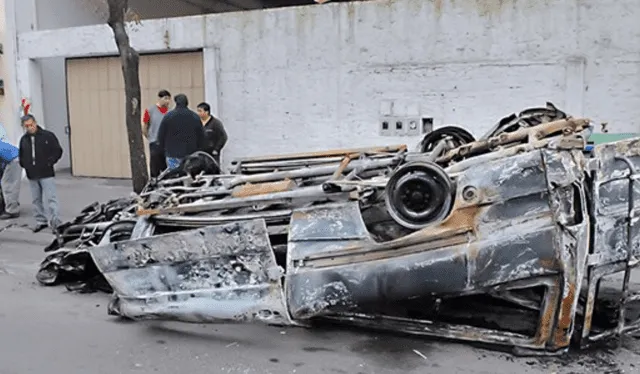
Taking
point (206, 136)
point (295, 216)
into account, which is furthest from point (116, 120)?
point (295, 216)

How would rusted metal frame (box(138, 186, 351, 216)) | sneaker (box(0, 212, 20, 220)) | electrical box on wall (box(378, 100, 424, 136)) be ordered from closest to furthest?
1. rusted metal frame (box(138, 186, 351, 216))
2. sneaker (box(0, 212, 20, 220))
3. electrical box on wall (box(378, 100, 424, 136))

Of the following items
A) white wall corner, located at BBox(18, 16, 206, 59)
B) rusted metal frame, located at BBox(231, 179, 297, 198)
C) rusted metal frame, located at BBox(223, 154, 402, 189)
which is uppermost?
white wall corner, located at BBox(18, 16, 206, 59)

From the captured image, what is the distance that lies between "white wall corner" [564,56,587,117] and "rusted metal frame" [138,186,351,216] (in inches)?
245

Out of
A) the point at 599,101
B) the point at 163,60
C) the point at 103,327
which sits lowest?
the point at 103,327

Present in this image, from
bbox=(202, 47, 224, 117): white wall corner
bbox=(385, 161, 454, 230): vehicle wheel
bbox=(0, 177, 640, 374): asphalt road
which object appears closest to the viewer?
bbox=(385, 161, 454, 230): vehicle wheel

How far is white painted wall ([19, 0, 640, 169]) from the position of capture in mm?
9125

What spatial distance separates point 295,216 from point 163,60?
30.0 ft

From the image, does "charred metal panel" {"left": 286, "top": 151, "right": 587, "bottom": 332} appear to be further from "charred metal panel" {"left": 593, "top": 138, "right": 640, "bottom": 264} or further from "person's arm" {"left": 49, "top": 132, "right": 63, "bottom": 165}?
"person's arm" {"left": 49, "top": 132, "right": 63, "bottom": 165}

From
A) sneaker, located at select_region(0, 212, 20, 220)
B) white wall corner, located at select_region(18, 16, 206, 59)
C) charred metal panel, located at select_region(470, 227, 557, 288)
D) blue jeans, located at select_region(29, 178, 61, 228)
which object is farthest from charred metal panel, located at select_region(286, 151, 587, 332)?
white wall corner, located at select_region(18, 16, 206, 59)

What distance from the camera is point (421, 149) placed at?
18.4 feet

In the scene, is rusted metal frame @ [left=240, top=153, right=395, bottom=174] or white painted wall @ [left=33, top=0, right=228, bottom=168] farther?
white painted wall @ [left=33, top=0, right=228, bottom=168]

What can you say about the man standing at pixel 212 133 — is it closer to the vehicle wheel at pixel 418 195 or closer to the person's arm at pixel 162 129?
the person's arm at pixel 162 129

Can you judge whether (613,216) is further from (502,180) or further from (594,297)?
(502,180)

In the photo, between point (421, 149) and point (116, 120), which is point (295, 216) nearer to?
point (421, 149)
